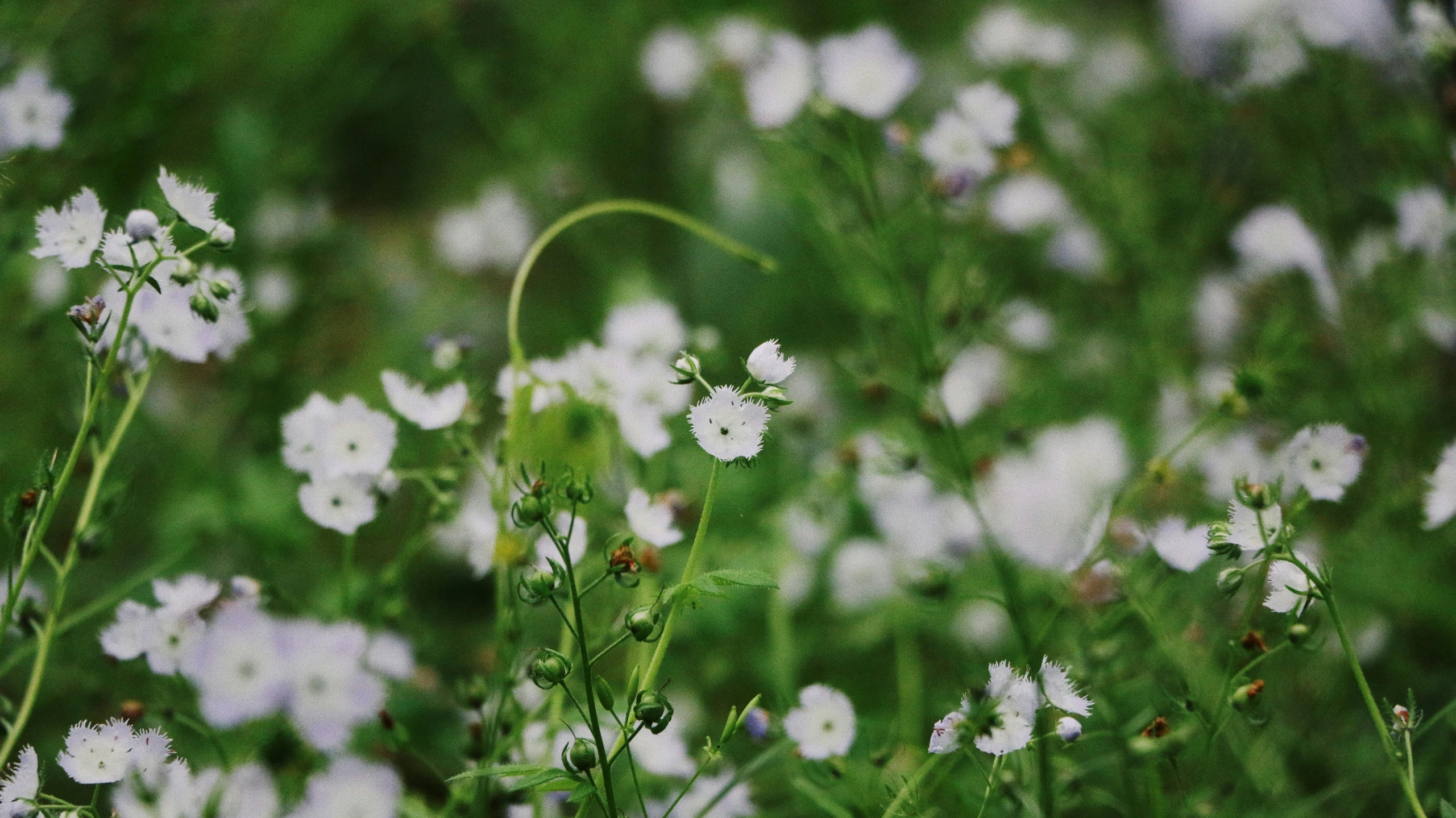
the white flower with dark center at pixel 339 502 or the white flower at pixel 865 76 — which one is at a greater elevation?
the white flower at pixel 865 76

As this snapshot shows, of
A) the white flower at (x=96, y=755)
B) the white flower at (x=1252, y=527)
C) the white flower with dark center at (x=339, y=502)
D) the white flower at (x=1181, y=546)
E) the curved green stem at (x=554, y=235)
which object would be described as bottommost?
the white flower at (x=96, y=755)

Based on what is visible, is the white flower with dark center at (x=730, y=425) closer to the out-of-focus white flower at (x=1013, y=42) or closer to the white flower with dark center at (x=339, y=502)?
the white flower with dark center at (x=339, y=502)

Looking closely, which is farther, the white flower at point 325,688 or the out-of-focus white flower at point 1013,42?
the out-of-focus white flower at point 1013,42

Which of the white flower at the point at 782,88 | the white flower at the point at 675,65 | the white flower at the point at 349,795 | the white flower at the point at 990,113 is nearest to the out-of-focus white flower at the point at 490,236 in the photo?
the white flower at the point at 675,65

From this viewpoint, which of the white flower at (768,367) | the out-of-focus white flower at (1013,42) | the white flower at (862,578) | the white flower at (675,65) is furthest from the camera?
the white flower at (675,65)

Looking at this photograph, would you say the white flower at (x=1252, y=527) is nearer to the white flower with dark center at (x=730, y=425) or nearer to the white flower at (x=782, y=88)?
the white flower with dark center at (x=730, y=425)

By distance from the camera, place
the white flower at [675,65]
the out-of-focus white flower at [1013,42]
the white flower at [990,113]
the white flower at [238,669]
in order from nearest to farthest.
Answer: the white flower at [238,669] < the white flower at [990,113] < the out-of-focus white flower at [1013,42] < the white flower at [675,65]
